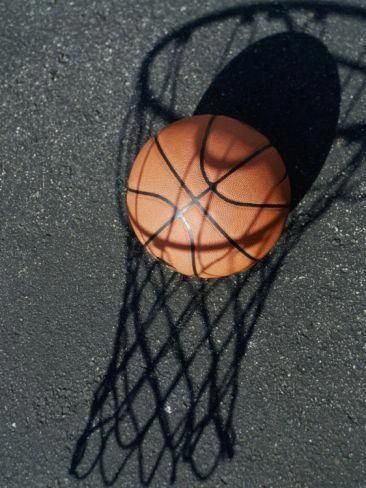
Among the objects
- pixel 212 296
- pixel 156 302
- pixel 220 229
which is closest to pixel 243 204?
pixel 220 229

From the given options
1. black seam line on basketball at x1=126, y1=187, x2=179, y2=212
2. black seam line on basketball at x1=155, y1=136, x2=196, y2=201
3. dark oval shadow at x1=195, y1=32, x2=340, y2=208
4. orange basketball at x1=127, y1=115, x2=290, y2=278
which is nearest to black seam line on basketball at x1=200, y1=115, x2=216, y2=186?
orange basketball at x1=127, y1=115, x2=290, y2=278

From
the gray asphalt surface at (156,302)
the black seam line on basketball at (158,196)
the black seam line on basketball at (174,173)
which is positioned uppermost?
the black seam line on basketball at (174,173)

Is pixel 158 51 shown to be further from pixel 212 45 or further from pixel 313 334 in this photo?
pixel 313 334

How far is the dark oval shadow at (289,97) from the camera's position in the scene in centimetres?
339

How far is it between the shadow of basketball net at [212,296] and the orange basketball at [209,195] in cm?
50

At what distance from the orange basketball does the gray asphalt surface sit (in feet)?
1.84

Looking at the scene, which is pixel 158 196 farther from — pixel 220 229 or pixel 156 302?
pixel 156 302

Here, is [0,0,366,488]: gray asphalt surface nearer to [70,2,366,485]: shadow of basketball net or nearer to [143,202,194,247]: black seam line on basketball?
[70,2,366,485]: shadow of basketball net

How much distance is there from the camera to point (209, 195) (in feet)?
8.77

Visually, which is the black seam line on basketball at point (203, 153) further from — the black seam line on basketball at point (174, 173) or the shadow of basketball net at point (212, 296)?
the shadow of basketball net at point (212, 296)

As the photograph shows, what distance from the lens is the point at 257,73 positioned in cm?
350

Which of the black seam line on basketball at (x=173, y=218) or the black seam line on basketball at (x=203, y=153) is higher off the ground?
the black seam line on basketball at (x=203, y=153)

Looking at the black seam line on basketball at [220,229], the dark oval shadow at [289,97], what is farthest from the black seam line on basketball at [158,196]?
the dark oval shadow at [289,97]

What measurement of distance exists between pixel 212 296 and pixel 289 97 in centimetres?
135
